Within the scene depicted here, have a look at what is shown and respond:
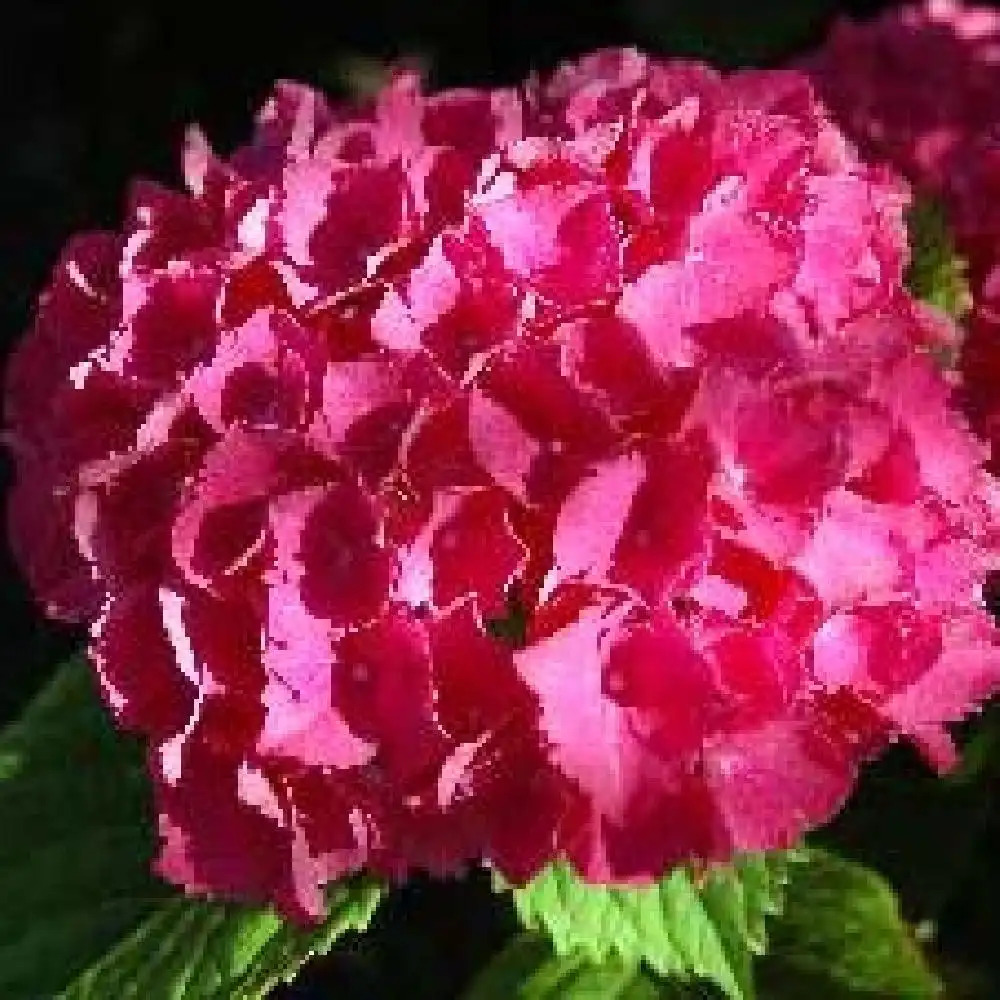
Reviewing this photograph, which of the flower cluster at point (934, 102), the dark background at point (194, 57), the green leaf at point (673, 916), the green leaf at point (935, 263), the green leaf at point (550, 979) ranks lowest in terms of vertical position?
the dark background at point (194, 57)

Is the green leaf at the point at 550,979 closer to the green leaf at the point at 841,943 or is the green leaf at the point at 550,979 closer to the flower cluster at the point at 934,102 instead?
the green leaf at the point at 841,943

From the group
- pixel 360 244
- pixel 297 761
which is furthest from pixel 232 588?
pixel 360 244

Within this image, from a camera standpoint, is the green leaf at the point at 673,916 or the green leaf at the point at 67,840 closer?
the green leaf at the point at 673,916

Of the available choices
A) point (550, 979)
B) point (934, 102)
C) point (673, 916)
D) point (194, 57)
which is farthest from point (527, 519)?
point (194, 57)

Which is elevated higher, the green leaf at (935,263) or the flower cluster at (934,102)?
the green leaf at (935,263)

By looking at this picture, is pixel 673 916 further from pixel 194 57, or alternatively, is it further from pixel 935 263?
pixel 194 57

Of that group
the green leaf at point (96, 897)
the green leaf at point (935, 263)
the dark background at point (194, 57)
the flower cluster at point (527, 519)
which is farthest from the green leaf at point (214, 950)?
the dark background at point (194, 57)
